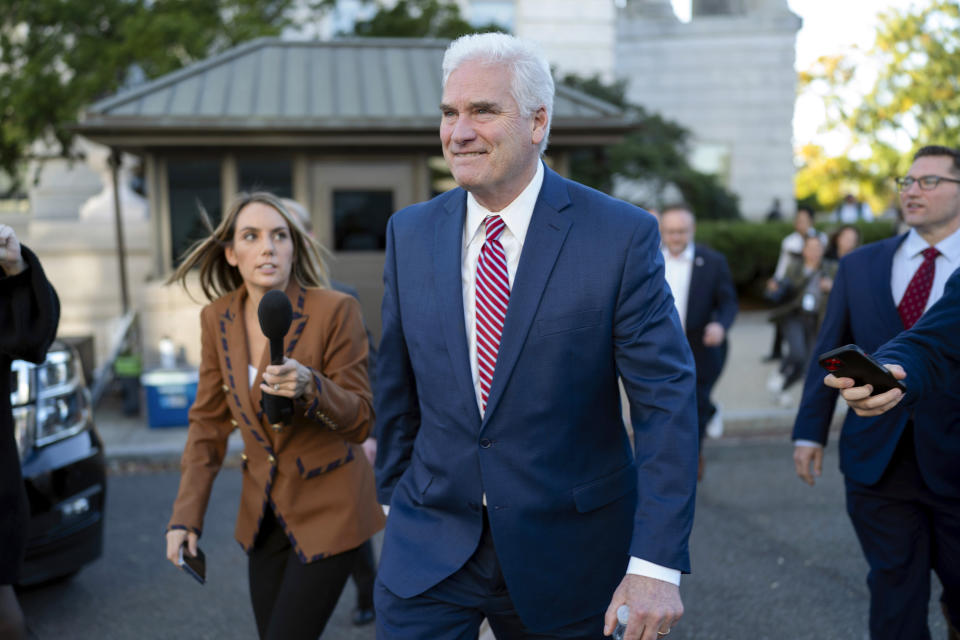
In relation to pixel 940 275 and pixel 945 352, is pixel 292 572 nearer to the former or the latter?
pixel 945 352

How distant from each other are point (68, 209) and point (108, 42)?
3.87 metres

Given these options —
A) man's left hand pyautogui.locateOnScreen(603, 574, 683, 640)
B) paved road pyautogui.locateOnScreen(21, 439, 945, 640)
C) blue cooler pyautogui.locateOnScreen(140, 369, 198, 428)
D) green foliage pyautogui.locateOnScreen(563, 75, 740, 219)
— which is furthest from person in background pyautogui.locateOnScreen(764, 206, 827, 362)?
green foliage pyautogui.locateOnScreen(563, 75, 740, 219)

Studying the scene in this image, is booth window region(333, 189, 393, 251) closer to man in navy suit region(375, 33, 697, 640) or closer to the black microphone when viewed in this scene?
the black microphone

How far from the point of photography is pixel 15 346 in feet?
10.1

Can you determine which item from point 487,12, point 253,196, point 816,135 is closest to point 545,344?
point 253,196

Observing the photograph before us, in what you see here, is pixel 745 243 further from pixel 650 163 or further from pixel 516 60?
pixel 516 60

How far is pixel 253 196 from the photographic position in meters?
3.54

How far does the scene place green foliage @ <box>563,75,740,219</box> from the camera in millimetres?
21594

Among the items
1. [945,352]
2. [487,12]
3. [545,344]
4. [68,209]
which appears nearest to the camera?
[545,344]

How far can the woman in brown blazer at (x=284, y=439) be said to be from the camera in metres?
3.14

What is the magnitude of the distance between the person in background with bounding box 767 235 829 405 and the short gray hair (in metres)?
8.37

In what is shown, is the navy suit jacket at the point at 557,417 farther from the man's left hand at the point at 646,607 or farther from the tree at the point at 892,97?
the tree at the point at 892,97

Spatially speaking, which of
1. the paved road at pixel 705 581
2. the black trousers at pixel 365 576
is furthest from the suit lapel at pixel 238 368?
the paved road at pixel 705 581

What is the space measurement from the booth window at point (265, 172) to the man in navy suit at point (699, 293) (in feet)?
22.3
